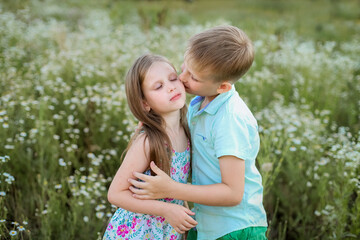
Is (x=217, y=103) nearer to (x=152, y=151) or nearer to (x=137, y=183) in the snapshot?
(x=152, y=151)

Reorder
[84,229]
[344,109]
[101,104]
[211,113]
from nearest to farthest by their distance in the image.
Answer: [211,113], [84,229], [101,104], [344,109]

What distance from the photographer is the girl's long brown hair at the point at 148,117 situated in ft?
5.59

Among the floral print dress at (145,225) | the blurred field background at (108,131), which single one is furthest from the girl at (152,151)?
the blurred field background at (108,131)

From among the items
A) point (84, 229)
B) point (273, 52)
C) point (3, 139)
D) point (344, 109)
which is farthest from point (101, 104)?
point (273, 52)

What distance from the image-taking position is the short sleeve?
1.57 meters

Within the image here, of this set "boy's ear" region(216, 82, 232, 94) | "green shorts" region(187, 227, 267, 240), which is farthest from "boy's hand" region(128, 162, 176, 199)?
"boy's ear" region(216, 82, 232, 94)

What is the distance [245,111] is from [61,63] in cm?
315

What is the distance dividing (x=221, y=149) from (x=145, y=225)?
1.88 feet

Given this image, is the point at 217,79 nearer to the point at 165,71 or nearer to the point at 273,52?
the point at 165,71

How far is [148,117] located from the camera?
1.78 meters

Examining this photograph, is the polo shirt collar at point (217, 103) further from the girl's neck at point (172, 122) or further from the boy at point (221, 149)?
the girl's neck at point (172, 122)

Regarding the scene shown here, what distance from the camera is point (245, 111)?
5.68 ft

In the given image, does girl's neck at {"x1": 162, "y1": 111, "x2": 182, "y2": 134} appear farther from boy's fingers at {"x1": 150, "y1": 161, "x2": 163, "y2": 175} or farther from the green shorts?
the green shorts

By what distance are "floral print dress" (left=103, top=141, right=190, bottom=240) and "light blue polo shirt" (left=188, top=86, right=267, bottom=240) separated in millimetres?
105
